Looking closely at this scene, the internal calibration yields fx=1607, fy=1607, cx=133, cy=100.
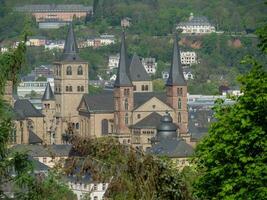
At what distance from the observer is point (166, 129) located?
6900 cm

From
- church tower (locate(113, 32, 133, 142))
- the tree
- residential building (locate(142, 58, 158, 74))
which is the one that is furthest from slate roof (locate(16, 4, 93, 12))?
the tree

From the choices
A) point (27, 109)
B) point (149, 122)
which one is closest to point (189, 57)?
point (27, 109)

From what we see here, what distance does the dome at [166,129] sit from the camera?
68188 mm

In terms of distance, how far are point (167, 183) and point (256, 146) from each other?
208 cm

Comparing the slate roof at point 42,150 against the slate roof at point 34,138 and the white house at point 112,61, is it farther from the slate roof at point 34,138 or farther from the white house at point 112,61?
the white house at point 112,61

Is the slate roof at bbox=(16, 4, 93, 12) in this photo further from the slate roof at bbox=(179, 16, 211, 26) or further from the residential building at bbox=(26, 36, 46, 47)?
the residential building at bbox=(26, 36, 46, 47)

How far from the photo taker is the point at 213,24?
168000mm

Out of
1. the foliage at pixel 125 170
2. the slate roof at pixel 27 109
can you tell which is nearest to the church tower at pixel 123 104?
the slate roof at pixel 27 109

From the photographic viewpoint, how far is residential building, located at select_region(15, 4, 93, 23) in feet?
597

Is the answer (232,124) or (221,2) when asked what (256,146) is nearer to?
(232,124)

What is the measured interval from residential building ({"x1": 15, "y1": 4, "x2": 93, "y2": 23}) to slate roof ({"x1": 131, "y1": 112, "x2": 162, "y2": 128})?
4171 inches

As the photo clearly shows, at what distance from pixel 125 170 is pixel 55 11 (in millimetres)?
176046

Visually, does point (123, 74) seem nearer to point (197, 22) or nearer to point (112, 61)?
point (112, 61)

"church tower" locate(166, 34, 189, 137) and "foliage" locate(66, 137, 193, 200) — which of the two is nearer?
"foliage" locate(66, 137, 193, 200)
